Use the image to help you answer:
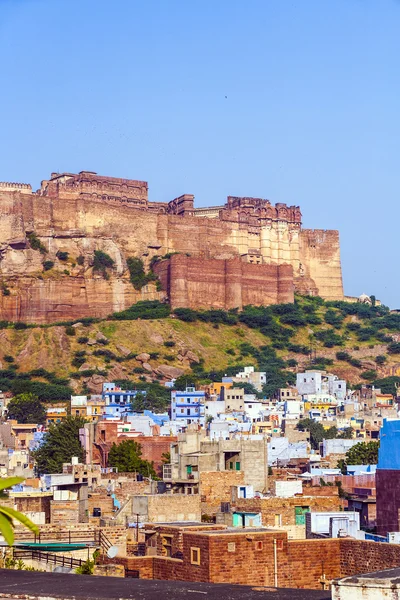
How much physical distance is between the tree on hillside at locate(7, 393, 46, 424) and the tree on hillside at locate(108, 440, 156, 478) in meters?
20.8

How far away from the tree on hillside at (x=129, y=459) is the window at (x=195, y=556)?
2583 cm

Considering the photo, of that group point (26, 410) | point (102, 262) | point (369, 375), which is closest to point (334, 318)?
point (369, 375)

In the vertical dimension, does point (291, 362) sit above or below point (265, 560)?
above

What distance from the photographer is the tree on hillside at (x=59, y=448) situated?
144 ft

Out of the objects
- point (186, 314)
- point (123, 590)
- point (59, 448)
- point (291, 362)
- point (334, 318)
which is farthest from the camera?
point (334, 318)

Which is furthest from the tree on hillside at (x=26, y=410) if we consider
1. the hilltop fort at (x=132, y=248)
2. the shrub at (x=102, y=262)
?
the shrub at (x=102, y=262)

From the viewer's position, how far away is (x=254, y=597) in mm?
9875

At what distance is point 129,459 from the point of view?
136 feet

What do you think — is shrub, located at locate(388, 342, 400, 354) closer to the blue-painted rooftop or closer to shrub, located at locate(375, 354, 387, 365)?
shrub, located at locate(375, 354, 387, 365)

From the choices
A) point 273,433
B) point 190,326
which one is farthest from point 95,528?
point 190,326

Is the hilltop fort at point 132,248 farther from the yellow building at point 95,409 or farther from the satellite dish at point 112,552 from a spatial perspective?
the satellite dish at point 112,552

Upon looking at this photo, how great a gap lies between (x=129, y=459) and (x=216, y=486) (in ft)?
59.5

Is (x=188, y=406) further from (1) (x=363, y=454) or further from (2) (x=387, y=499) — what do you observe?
(2) (x=387, y=499)

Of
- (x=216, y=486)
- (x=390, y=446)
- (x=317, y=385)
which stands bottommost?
(x=216, y=486)
